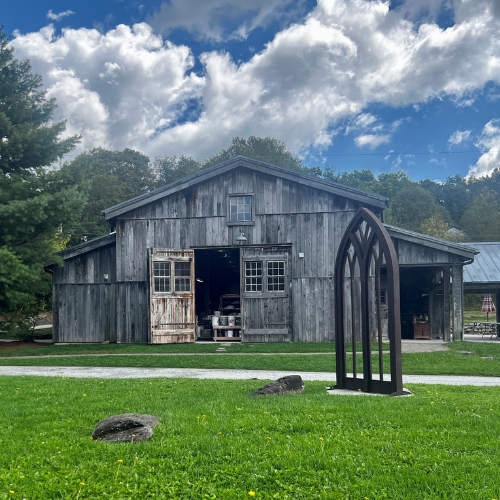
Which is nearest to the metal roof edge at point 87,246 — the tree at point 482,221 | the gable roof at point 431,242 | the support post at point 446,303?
the gable roof at point 431,242

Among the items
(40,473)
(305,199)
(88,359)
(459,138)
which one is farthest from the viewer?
(459,138)

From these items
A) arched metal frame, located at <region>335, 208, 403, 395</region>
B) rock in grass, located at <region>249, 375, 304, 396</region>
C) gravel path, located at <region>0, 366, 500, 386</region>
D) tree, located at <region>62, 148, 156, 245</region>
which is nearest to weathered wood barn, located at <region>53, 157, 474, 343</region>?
gravel path, located at <region>0, 366, 500, 386</region>

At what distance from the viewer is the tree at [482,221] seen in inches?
2259

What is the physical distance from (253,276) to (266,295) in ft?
2.78

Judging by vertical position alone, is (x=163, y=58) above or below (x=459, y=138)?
below

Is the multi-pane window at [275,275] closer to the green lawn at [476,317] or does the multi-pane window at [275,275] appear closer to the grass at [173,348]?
the grass at [173,348]

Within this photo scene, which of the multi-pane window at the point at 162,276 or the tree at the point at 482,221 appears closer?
the multi-pane window at the point at 162,276

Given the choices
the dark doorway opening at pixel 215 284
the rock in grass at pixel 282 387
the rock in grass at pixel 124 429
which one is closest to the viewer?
the rock in grass at pixel 124 429

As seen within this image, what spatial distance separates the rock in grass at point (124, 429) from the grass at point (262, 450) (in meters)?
0.15

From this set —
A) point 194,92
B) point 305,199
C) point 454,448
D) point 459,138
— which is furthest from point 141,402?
point 459,138

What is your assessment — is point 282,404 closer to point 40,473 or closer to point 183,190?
point 40,473

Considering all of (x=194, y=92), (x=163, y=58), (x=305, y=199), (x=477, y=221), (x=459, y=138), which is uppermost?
(x=459, y=138)

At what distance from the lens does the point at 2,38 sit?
60.3 ft

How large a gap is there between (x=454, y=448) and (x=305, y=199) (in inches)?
544
